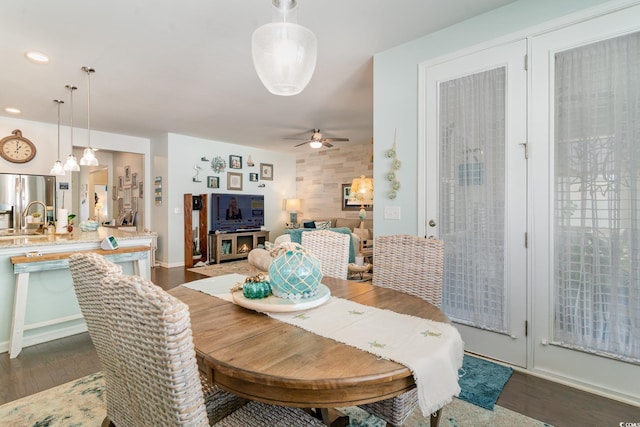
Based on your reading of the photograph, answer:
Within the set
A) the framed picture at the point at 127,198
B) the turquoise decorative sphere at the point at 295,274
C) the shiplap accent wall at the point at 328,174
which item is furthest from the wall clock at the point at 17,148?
the turquoise decorative sphere at the point at 295,274

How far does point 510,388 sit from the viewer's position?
1952 mm

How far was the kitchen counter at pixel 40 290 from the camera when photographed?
252cm

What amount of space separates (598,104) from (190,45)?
9.79 ft

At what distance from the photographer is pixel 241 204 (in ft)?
22.0

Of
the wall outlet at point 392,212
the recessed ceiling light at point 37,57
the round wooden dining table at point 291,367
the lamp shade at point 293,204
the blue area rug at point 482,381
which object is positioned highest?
the recessed ceiling light at point 37,57

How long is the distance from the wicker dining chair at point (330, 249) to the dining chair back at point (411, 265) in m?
0.23

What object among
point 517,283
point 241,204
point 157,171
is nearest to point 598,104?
point 517,283

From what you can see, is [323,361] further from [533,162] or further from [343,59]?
[343,59]

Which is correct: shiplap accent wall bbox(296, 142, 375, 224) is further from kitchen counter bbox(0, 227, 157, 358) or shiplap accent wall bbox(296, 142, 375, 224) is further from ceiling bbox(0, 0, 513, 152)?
kitchen counter bbox(0, 227, 157, 358)

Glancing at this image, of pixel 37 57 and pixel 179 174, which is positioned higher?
pixel 37 57

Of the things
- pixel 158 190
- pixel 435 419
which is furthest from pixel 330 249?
pixel 158 190

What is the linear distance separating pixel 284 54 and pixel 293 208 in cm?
636

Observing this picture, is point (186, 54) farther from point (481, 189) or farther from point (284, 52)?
point (481, 189)

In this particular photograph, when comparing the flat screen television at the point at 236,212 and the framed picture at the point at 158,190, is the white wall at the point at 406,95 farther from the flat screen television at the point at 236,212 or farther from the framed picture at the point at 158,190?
the framed picture at the point at 158,190
